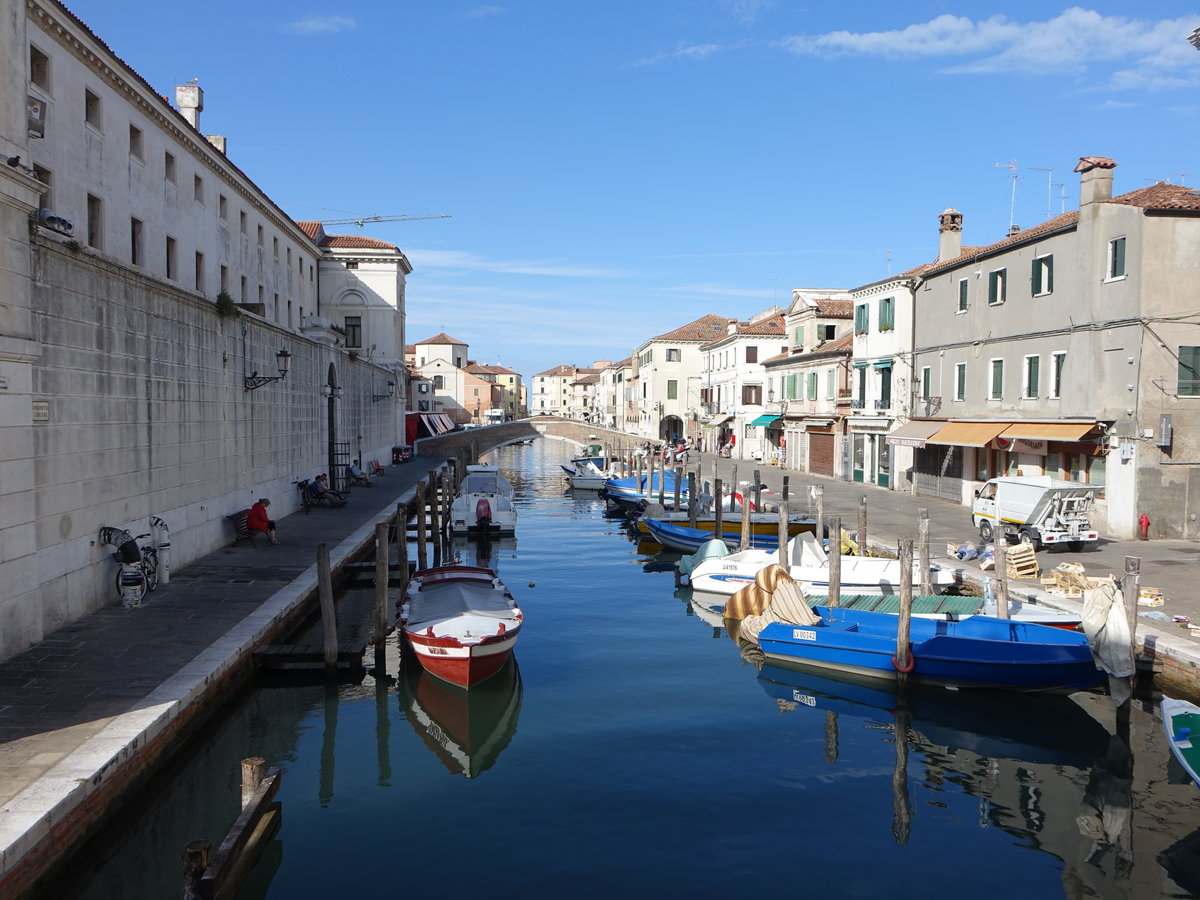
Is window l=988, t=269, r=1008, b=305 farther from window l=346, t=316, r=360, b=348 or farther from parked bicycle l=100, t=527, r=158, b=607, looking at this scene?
window l=346, t=316, r=360, b=348

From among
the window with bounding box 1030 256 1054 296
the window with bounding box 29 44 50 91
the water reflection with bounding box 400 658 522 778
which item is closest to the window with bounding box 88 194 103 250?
the window with bounding box 29 44 50 91

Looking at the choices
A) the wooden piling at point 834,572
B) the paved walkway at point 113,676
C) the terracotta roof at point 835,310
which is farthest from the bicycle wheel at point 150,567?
the terracotta roof at point 835,310

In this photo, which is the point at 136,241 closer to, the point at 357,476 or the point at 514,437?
the point at 357,476

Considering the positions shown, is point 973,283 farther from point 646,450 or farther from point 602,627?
point 646,450

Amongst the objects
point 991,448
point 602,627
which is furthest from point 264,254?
point 991,448

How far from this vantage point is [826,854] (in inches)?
333

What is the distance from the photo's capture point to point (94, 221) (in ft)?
67.8

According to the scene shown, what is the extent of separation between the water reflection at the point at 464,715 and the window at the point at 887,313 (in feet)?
80.6

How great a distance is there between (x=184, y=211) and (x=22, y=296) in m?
17.4

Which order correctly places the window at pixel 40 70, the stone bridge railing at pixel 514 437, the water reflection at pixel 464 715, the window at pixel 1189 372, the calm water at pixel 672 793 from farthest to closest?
the stone bridge railing at pixel 514 437, the window at pixel 1189 372, the window at pixel 40 70, the water reflection at pixel 464 715, the calm water at pixel 672 793

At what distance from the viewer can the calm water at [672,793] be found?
7.96 metres

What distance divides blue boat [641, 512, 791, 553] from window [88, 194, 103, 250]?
1598 centimetres

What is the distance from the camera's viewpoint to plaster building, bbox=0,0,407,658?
409 inches

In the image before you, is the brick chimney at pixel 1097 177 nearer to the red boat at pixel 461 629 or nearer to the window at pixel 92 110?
the red boat at pixel 461 629
